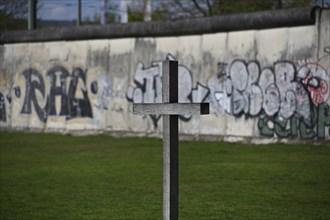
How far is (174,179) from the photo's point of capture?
9258 millimetres

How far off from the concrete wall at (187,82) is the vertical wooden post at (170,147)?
14.8 metres

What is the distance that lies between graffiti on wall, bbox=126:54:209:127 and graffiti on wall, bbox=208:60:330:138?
60cm

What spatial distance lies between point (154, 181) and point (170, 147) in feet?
27.7

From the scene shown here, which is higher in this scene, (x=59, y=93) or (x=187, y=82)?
(x=187, y=82)

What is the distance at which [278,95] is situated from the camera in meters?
24.7

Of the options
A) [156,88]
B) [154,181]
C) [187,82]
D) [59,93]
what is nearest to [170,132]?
[154,181]

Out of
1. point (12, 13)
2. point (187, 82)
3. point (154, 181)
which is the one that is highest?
point (12, 13)

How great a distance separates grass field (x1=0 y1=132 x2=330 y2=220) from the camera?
13851mm

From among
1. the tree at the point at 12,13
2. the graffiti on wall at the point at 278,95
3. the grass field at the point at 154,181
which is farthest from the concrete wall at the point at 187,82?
the tree at the point at 12,13

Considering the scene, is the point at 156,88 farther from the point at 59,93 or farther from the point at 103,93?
the point at 59,93

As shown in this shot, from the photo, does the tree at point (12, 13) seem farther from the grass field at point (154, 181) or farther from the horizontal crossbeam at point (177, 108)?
the horizontal crossbeam at point (177, 108)

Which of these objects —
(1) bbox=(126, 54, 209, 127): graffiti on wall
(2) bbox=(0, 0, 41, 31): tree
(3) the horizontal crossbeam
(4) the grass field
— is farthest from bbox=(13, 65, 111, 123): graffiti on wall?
(3) the horizontal crossbeam

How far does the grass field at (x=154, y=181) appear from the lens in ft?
45.4

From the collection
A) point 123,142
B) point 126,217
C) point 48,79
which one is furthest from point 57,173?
point 48,79
